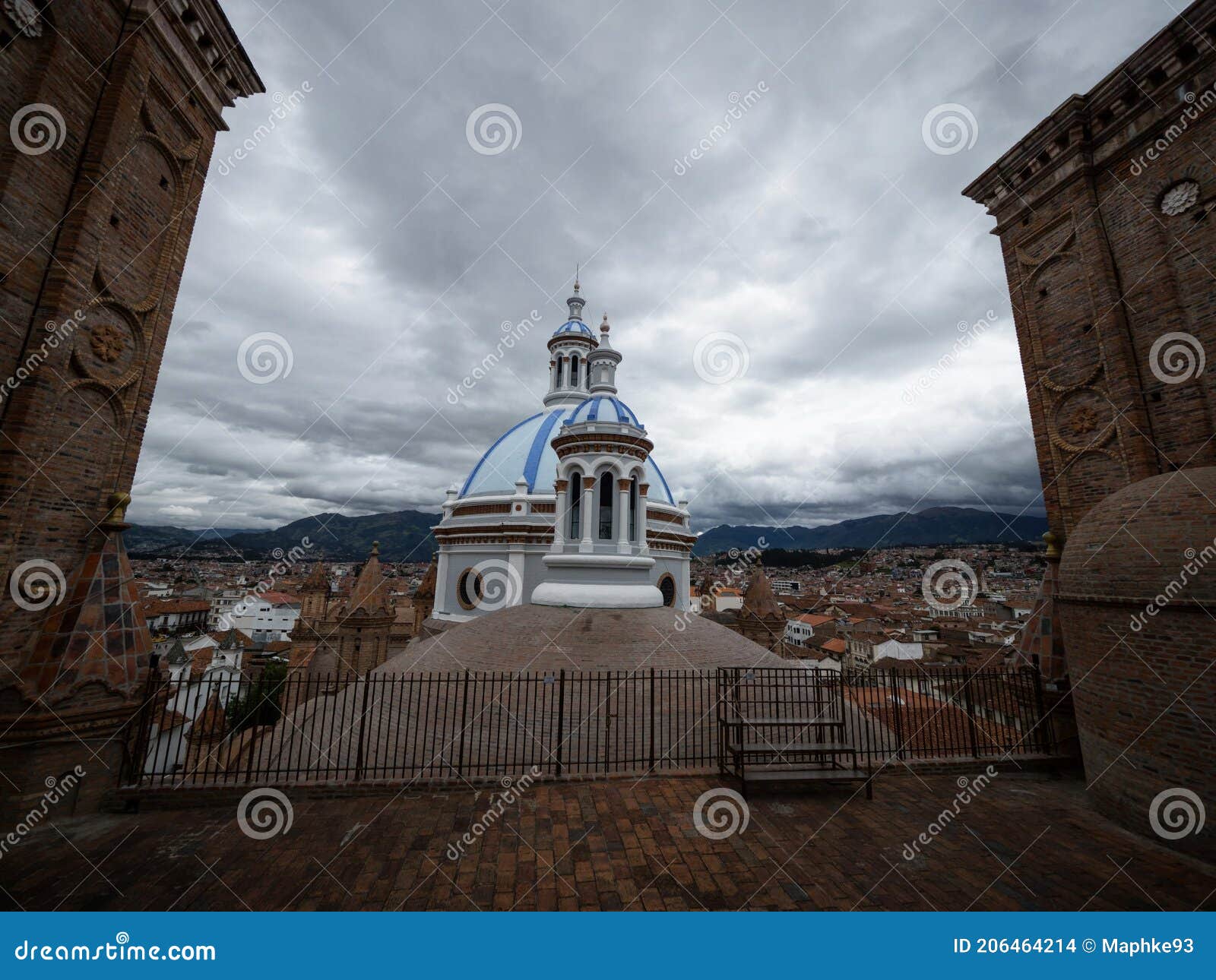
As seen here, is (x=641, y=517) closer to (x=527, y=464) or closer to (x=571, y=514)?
(x=571, y=514)

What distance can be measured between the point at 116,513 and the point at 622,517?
34.5 ft

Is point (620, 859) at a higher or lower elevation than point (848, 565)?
lower

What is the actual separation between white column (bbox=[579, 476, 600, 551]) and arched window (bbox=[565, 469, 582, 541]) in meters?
0.27

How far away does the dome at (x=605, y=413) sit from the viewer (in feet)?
50.5

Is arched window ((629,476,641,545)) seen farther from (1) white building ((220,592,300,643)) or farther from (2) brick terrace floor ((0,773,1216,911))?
(1) white building ((220,592,300,643))

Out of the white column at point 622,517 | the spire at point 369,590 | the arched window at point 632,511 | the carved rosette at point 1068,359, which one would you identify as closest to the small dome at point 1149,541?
the carved rosette at point 1068,359

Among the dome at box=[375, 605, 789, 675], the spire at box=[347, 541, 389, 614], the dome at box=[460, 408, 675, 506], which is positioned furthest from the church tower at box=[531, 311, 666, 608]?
the spire at box=[347, 541, 389, 614]

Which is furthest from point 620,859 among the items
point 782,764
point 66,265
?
point 66,265

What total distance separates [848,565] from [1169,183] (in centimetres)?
19240

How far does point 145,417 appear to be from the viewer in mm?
7691

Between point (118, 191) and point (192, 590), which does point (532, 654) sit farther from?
point (192, 590)

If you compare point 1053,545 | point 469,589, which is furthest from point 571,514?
point 1053,545

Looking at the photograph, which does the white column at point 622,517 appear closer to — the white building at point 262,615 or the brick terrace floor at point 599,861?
the brick terrace floor at point 599,861

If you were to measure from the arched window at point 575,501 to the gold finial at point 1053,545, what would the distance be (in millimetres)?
10545
